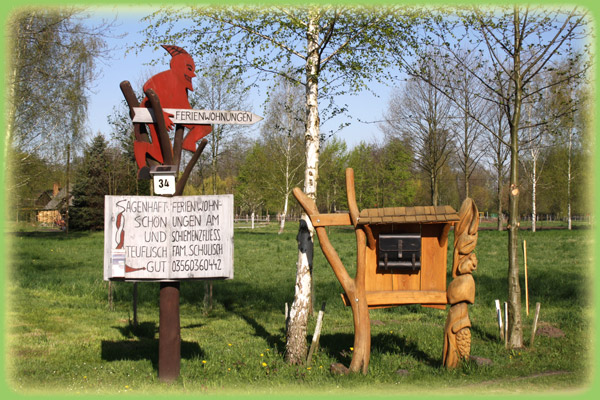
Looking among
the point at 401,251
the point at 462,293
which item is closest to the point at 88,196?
the point at 401,251

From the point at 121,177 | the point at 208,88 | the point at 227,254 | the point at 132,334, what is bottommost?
the point at 132,334

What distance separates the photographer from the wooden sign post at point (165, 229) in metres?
6.79

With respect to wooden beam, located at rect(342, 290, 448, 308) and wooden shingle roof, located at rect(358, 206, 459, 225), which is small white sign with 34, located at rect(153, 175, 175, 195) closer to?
wooden shingle roof, located at rect(358, 206, 459, 225)

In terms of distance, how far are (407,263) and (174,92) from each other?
382 centimetres

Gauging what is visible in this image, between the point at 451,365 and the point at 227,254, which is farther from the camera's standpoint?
the point at 451,365

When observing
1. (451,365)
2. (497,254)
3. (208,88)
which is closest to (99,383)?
(451,365)

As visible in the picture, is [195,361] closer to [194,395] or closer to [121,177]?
[194,395]

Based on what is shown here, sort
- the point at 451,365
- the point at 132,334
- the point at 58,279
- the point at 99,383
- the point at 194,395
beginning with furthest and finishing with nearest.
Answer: the point at 58,279
the point at 132,334
the point at 451,365
the point at 99,383
the point at 194,395

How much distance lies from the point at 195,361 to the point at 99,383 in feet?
4.65

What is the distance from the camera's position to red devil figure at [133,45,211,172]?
710 cm

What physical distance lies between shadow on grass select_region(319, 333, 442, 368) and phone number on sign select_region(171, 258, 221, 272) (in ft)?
8.29

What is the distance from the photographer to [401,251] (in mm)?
7520

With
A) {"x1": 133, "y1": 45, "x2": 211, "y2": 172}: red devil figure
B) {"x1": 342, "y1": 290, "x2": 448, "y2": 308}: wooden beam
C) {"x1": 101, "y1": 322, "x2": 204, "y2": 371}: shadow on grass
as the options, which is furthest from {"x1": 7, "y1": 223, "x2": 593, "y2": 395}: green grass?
{"x1": 133, "y1": 45, "x2": 211, "y2": 172}: red devil figure

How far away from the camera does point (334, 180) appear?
49844 millimetres
